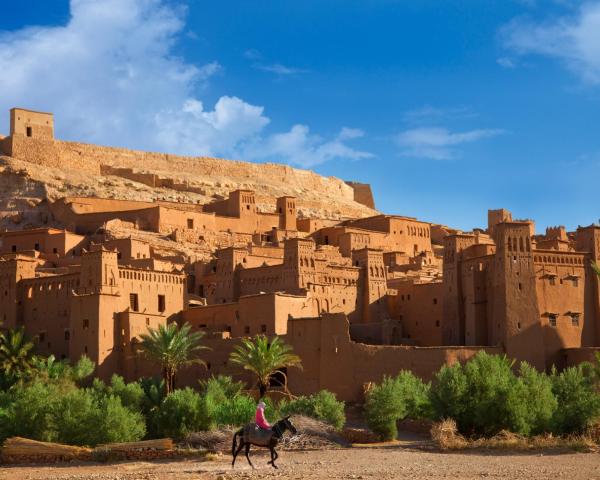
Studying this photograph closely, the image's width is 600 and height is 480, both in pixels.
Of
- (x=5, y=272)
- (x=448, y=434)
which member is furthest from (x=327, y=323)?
(x=5, y=272)

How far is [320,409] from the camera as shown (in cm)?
3816

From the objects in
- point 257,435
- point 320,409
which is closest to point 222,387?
point 320,409

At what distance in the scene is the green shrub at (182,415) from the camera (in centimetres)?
3791

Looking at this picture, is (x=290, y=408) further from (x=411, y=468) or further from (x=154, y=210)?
(x=154, y=210)

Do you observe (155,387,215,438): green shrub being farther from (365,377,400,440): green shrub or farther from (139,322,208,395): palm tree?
(365,377,400,440): green shrub

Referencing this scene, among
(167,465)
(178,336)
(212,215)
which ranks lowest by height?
(167,465)

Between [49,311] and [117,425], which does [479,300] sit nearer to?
[117,425]

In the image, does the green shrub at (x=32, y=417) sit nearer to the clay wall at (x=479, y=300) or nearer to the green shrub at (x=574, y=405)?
the green shrub at (x=574, y=405)

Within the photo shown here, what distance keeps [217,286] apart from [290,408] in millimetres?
16791

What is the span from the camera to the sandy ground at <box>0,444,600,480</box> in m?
27.4

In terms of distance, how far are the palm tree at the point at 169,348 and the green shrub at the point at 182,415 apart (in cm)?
401

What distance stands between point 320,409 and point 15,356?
631 inches

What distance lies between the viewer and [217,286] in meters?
55.4

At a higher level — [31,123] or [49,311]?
[31,123]
